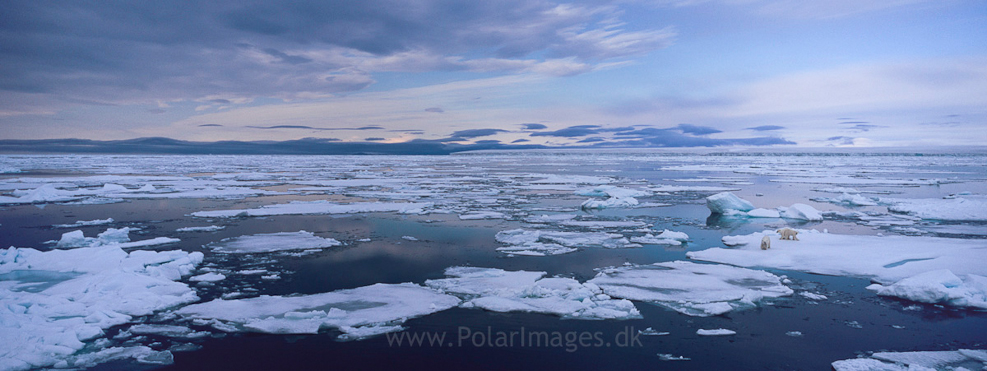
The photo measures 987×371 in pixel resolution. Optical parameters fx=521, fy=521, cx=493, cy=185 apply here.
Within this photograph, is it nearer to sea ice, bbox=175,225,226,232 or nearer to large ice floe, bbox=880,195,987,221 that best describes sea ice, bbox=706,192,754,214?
large ice floe, bbox=880,195,987,221

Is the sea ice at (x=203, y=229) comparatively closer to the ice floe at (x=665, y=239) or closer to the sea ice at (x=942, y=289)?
the ice floe at (x=665, y=239)

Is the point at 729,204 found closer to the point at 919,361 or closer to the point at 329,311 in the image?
the point at 919,361

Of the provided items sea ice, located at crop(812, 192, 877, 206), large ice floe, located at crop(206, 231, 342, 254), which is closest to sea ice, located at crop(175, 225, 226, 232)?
large ice floe, located at crop(206, 231, 342, 254)

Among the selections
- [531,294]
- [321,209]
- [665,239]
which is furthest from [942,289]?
[321,209]

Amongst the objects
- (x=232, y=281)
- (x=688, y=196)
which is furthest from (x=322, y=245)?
(x=688, y=196)

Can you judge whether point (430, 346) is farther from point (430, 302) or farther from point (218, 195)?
point (218, 195)

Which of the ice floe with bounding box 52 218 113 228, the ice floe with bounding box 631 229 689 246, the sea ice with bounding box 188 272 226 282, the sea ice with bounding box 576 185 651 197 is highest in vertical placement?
the sea ice with bounding box 576 185 651 197
